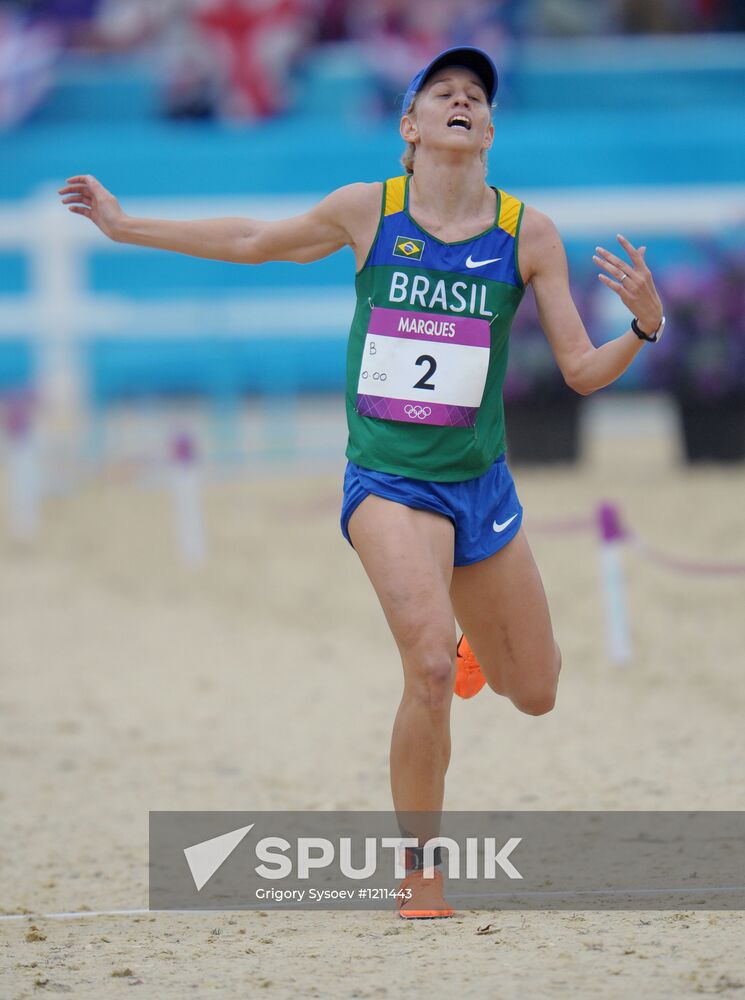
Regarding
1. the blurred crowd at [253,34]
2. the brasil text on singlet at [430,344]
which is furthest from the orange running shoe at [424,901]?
the blurred crowd at [253,34]

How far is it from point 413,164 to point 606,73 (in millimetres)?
13901

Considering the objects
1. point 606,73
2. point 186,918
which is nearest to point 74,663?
point 186,918

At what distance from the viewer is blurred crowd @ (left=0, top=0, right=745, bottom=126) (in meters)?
16.8

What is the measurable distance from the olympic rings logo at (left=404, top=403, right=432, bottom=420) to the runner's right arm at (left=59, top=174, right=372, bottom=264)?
1.51 feet

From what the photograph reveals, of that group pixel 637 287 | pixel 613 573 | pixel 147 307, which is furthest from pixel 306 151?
pixel 637 287

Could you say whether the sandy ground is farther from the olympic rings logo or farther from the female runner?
the olympic rings logo

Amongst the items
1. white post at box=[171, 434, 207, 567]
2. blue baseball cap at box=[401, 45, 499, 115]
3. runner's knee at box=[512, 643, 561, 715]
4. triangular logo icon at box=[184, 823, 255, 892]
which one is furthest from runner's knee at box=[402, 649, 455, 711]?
white post at box=[171, 434, 207, 567]

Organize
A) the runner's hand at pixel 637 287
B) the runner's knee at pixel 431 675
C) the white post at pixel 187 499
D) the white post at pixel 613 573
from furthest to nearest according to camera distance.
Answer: the white post at pixel 187 499 < the white post at pixel 613 573 < the runner's hand at pixel 637 287 < the runner's knee at pixel 431 675

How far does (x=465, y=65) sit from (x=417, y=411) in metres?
0.92

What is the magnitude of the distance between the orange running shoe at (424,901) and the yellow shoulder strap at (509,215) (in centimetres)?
164

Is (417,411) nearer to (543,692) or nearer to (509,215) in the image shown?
(509,215)

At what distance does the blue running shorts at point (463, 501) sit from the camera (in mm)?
4219

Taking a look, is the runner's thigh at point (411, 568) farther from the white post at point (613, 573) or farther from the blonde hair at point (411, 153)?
the white post at point (613, 573)

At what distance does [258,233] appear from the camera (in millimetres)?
4410
